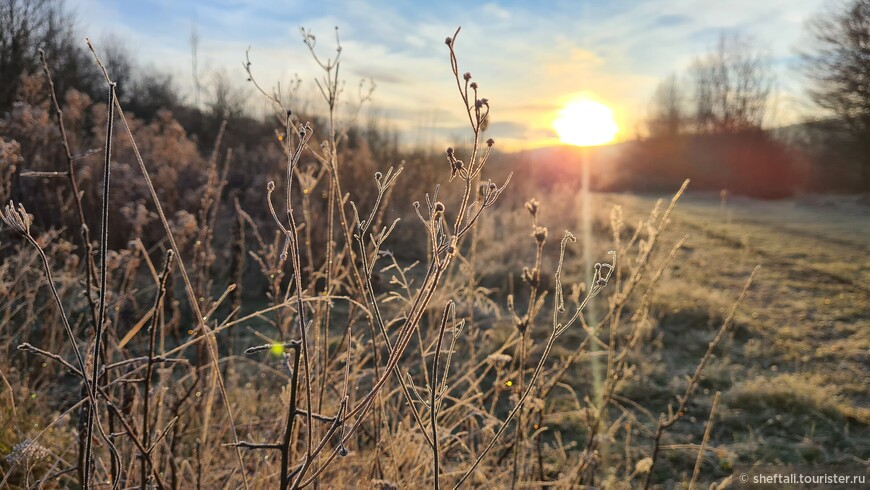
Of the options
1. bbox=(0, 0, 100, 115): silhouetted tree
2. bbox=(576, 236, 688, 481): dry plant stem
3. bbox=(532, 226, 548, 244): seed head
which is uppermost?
bbox=(0, 0, 100, 115): silhouetted tree

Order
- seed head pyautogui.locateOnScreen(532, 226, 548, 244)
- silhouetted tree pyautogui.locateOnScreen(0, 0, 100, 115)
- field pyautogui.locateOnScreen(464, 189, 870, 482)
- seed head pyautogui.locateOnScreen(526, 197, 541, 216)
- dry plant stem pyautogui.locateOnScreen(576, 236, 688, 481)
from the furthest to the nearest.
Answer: silhouetted tree pyautogui.locateOnScreen(0, 0, 100, 115), field pyautogui.locateOnScreen(464, 189, 870, 482), dry plant stem pyautogui.locateOnScreen(576, 236, 688, 481), seed head pyautogui.locateOnScreen(526, 197, 541, 216), seed head pyautogui.locateOnScreen(532, 226, 548, 244)

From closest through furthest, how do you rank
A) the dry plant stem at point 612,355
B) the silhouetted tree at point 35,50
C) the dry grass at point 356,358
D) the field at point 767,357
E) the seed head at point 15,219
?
1. the seed head at point 15,219
2. the dry grass at point 356,358
3. the dry plant stem at point 612,355
4. the field at point 767,357
5. the silhouetted tree at point 35,50

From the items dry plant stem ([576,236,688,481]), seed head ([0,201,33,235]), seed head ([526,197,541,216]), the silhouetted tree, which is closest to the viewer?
seed head ([0,201,33,235])

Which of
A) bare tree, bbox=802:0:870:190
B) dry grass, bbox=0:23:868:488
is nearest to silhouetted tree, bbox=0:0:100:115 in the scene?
dry grass, bbox=0:23:868:488

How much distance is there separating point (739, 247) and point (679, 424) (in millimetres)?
6898

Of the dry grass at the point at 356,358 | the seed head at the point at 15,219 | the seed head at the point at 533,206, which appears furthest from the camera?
the seed head at the point at 533,206

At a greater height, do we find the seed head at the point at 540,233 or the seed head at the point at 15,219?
the seed head at the point at 15,219

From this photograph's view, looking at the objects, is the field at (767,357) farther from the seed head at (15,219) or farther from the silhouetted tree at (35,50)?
the silhouetted tree at (35,50)

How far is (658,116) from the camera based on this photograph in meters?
33.8

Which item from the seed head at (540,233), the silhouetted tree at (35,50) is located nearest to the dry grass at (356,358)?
the seed head at (540,233)

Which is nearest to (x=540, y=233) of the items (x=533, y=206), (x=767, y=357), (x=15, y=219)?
(x=533, y=206)

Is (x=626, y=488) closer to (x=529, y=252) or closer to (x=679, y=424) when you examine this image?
(x=679, y=424)

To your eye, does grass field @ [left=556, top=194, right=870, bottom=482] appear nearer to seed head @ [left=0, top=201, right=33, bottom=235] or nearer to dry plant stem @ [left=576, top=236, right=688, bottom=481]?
dry plant stem @ [left=576, top=236, right=688, bottom=481]

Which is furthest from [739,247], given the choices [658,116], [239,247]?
[658,116]
